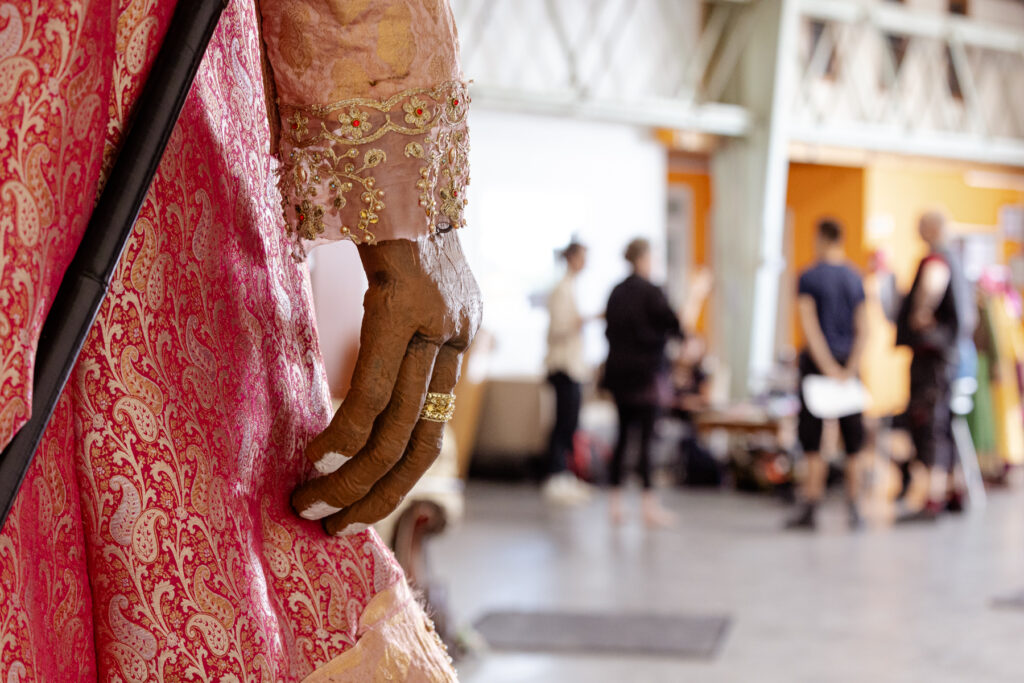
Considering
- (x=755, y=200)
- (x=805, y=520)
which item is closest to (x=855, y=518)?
(x=805, y=520)

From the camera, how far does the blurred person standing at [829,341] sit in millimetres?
6301

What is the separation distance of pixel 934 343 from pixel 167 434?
6.23 metres

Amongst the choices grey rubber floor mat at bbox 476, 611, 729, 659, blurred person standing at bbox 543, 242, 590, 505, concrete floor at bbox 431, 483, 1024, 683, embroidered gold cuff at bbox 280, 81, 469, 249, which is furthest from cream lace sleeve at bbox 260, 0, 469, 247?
blurred person standing at bbox 543, 242, 590, 505

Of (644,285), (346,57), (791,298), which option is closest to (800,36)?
(791,298)

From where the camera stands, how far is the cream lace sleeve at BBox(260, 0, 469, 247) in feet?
2.57

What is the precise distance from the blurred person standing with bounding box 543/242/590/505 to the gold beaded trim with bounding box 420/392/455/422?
265 inches

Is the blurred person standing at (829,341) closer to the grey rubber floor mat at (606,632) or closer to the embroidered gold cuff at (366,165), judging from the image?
the grey rubber floor mat at (606,632)

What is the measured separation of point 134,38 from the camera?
733mm

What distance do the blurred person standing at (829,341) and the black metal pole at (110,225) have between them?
19.2 ft

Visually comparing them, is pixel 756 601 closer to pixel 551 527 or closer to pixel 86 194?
pixel 551 527

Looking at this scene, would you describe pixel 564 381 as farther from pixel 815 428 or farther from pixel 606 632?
pixel 606 632

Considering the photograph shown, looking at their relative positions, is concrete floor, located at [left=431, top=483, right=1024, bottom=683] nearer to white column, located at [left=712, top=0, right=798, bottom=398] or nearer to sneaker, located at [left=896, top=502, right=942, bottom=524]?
sneaker, located at [left=896, top=502, right=942, bottom=524]

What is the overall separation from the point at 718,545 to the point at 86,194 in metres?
5.54

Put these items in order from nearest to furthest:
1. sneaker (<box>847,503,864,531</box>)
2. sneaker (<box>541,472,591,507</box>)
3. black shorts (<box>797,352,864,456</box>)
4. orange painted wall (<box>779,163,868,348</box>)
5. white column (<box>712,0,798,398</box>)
→ sneaker (<box>847,503,864,531</box>) → black shorts (<box>797,352,864,456</box>) → sneaker (<box>541,472,591,507</box>) → white column (<box>712,0,798,398</box>) → orange painted wall (<box>779,163,868,348</box>)
